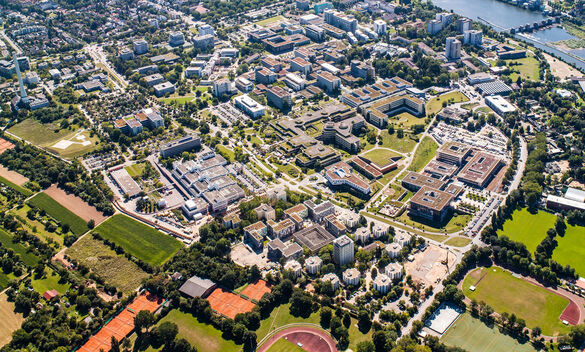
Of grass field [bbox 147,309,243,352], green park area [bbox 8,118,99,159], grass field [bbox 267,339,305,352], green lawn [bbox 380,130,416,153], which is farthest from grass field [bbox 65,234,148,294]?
green lawn [bbox 380,130,416,153]

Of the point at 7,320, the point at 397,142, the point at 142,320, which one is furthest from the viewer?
the point at 397,142

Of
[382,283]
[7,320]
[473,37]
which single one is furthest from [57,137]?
[473,37]

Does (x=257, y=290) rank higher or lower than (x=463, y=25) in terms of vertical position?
lower

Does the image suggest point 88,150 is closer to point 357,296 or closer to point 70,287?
point 70,287

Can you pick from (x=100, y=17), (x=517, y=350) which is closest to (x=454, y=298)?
(x=517, y=350)

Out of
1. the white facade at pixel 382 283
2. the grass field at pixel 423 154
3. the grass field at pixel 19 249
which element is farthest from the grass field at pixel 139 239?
the grass field at pixel 423 154

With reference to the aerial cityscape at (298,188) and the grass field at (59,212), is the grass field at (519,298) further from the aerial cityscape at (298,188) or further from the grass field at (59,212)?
the grass field at (59,212)

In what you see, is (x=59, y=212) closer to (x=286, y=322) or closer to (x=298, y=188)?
(x=298, y=188)
